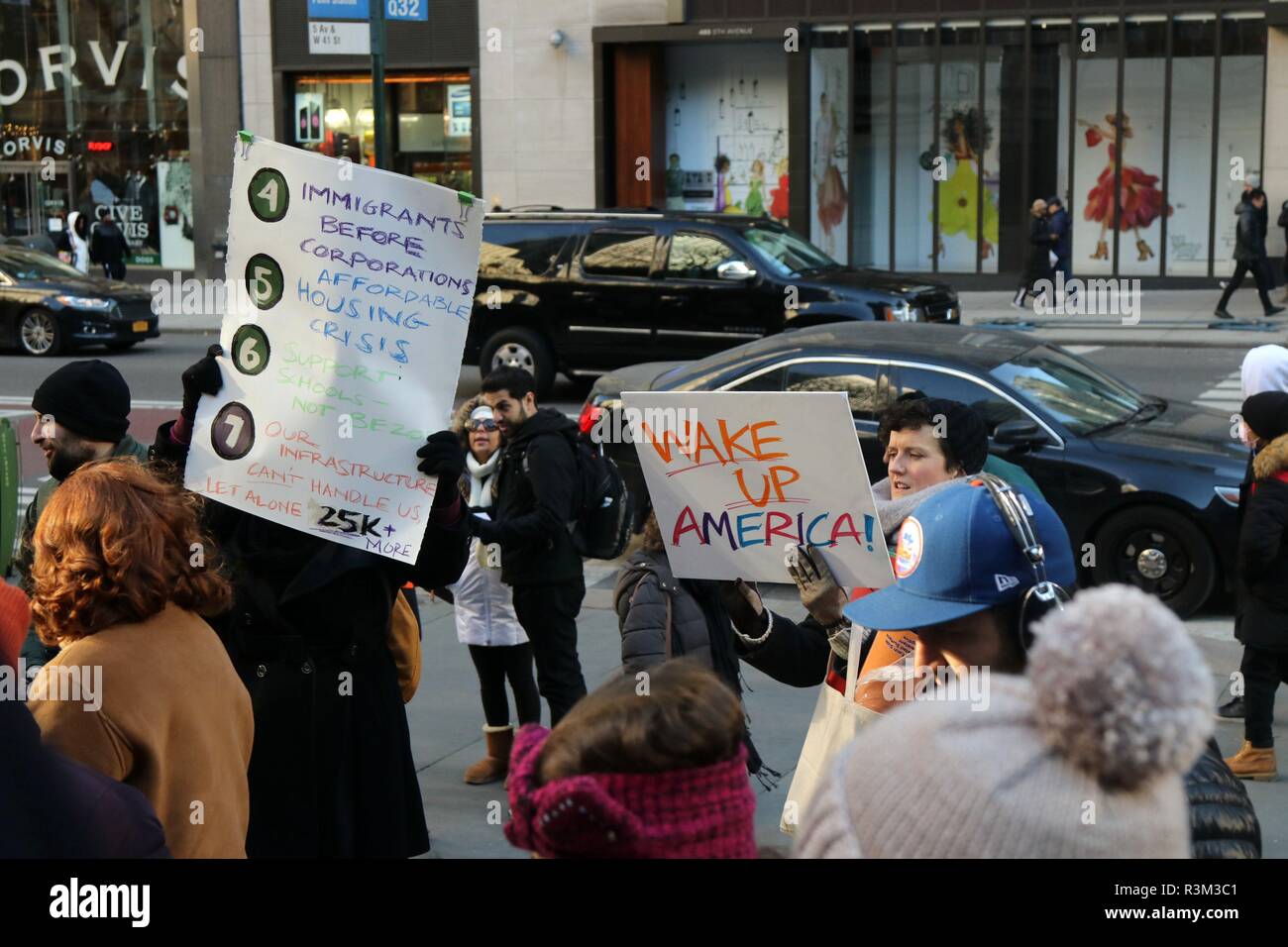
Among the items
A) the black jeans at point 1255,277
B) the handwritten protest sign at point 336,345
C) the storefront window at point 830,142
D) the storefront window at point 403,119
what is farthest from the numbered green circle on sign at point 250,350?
the storefront window at point 403,119

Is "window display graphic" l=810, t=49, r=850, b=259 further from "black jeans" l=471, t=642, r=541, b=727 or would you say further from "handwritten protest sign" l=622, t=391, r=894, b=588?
"handwritten protest sign" l=622, t=391, r=894, b=588

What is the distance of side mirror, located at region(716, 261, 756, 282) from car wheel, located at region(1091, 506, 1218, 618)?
7611mm

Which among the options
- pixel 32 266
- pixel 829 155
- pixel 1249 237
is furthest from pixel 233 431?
pixel 829 155

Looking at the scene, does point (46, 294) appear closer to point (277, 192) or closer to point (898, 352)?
point (898, 352)

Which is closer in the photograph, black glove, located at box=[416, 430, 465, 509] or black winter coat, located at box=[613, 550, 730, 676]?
black glove, located at box=[416, 430, 465, 509]

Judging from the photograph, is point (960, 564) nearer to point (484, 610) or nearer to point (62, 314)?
point (484, 610)

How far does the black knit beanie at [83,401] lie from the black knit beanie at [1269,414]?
4.26 metres

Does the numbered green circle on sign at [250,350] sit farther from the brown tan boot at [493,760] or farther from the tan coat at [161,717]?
the brown tan boot at [493,760]

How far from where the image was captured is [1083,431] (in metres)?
9.62

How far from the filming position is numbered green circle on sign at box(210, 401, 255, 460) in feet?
13.9

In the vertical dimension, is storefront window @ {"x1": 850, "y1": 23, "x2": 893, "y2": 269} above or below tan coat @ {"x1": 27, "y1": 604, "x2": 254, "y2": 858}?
above

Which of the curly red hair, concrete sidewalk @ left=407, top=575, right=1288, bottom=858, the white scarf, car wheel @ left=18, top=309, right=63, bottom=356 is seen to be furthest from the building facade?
the curly red hair

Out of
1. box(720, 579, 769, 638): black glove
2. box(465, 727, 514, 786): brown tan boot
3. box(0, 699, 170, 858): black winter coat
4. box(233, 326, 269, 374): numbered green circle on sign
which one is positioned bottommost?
box(465, 727, 514, 786): brown tan boot
